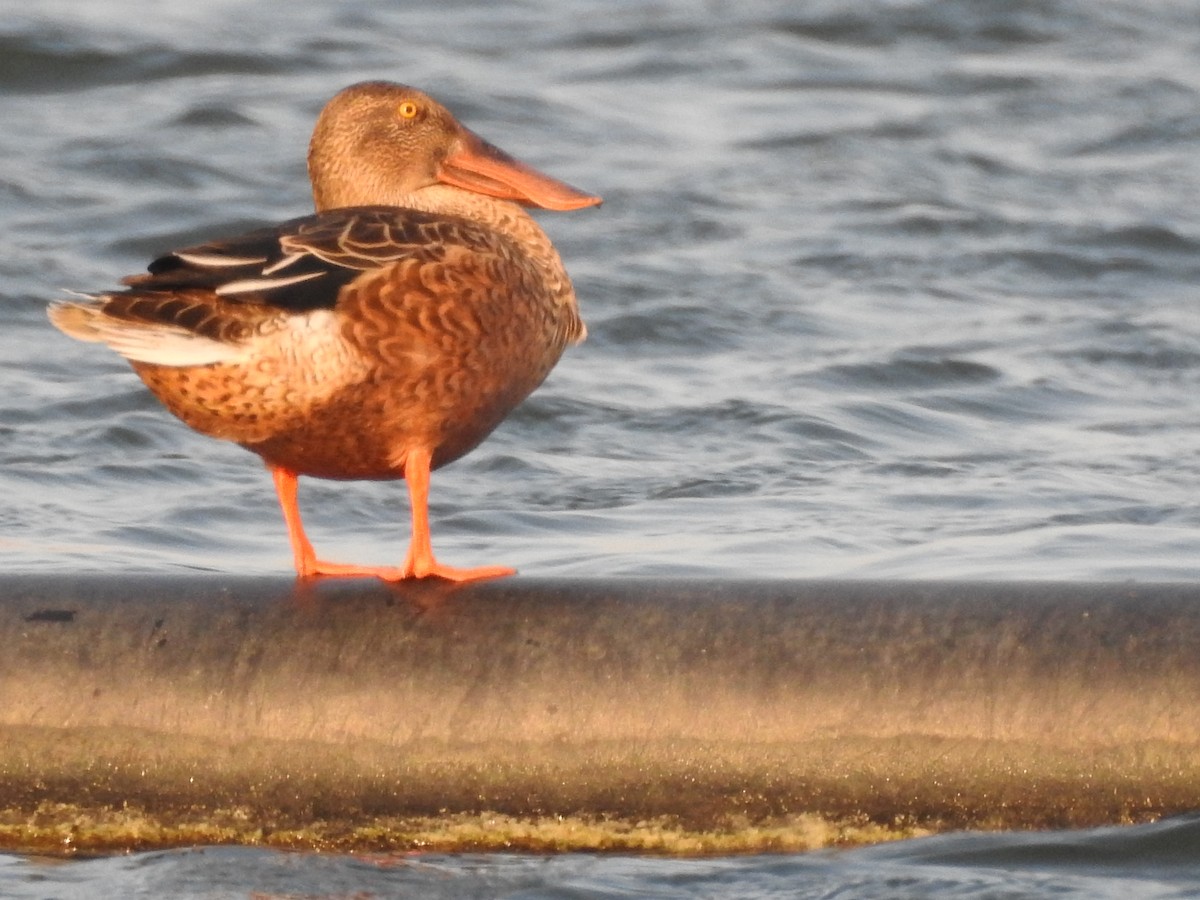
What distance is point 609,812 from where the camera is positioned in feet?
12.1

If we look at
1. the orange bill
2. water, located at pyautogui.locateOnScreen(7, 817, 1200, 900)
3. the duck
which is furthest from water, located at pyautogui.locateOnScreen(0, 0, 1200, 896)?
the orange bill

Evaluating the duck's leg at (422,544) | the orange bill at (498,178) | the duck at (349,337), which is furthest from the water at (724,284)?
the orange bill at (498,178)

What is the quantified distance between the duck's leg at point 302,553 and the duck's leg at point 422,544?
4cm

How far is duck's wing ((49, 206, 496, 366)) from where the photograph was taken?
3.86 metres

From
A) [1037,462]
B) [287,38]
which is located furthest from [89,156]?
[1037,462]

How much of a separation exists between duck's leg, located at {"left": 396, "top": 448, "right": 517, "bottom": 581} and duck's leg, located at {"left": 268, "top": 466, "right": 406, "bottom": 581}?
0.04 metres

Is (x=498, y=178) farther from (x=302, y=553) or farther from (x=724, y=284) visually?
(x=724, y=284)

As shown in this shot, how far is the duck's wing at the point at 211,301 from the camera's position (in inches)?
152

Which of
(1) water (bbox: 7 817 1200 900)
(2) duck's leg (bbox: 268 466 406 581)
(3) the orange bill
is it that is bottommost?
(1) water (bbox: 7 817 1200 900)

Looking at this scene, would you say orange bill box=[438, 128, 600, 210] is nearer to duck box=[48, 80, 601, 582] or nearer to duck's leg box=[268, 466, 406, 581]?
duck box=[48, 80, 601, 582]

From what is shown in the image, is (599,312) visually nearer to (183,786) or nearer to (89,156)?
(89,156)

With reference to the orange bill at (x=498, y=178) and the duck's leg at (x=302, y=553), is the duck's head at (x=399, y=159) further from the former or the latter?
the duck's leg at (x=302, y=553)

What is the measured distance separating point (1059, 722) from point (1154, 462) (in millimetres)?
3912

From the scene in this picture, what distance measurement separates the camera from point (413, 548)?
425cm
